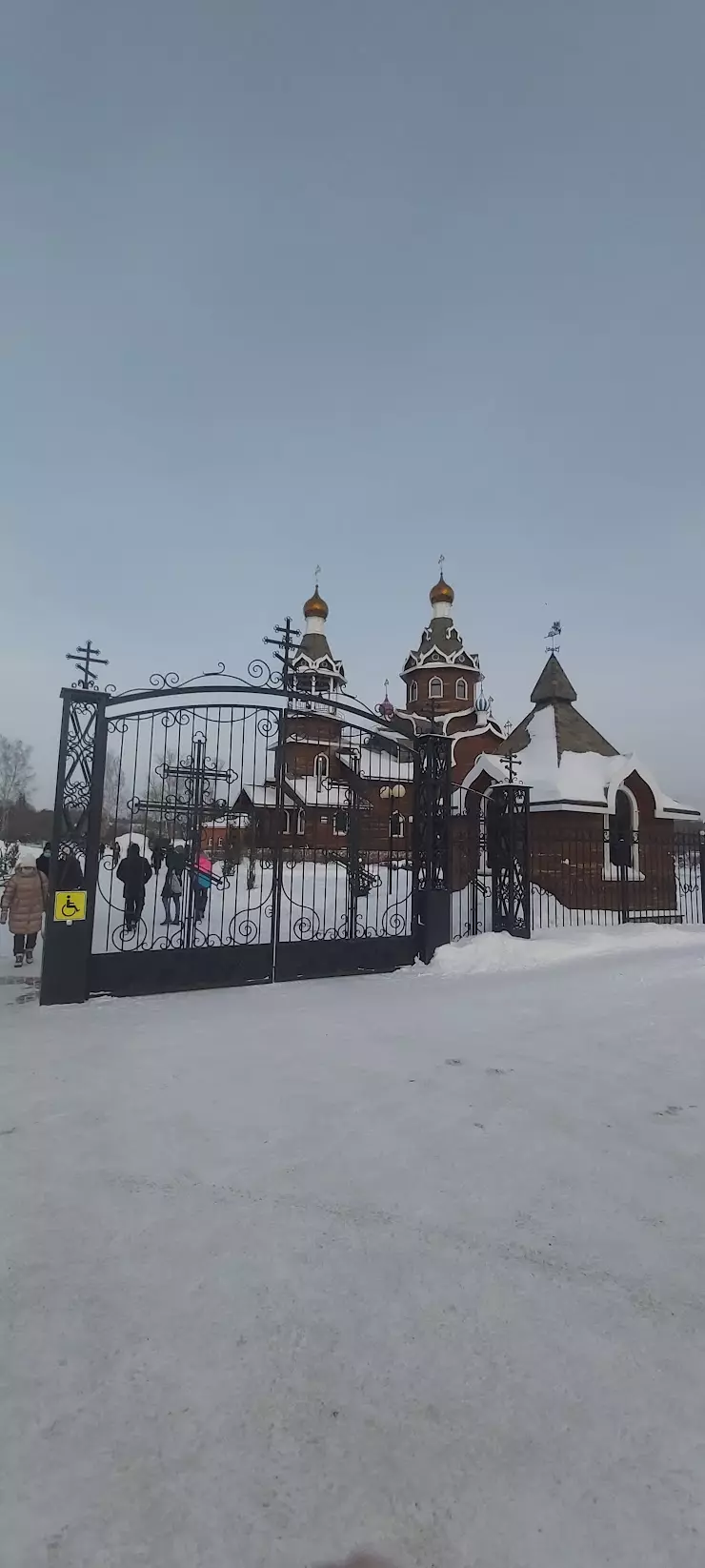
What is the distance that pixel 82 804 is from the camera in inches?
277

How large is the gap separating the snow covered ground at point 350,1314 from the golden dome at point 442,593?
38093 millimetres

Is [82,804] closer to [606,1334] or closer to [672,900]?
[606,1334]

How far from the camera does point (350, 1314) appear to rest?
2346 millimetres

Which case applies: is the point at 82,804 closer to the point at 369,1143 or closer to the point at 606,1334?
the point at 369,1143

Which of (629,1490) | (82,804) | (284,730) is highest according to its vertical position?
(284,730)

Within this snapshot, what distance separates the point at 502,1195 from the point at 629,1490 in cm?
146

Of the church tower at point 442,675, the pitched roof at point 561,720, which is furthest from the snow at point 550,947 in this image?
the church tower at point 442,675

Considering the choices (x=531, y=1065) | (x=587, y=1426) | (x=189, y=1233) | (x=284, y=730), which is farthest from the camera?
(x=284, y=730)

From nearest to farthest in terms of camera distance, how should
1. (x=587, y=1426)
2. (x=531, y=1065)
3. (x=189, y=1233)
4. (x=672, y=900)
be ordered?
1. (x=587, y=1426)
2. (x=189, y=1233)
3. (x=531, y=1065)
4. (x=672, y=900)

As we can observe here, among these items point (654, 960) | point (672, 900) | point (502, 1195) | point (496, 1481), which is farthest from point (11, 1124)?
point (672, 900)

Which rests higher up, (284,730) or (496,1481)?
(284,730)

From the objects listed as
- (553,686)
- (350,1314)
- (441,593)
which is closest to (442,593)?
(441,593)

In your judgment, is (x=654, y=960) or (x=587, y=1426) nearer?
(x=587, y=1426)

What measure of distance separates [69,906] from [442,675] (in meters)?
32.8
